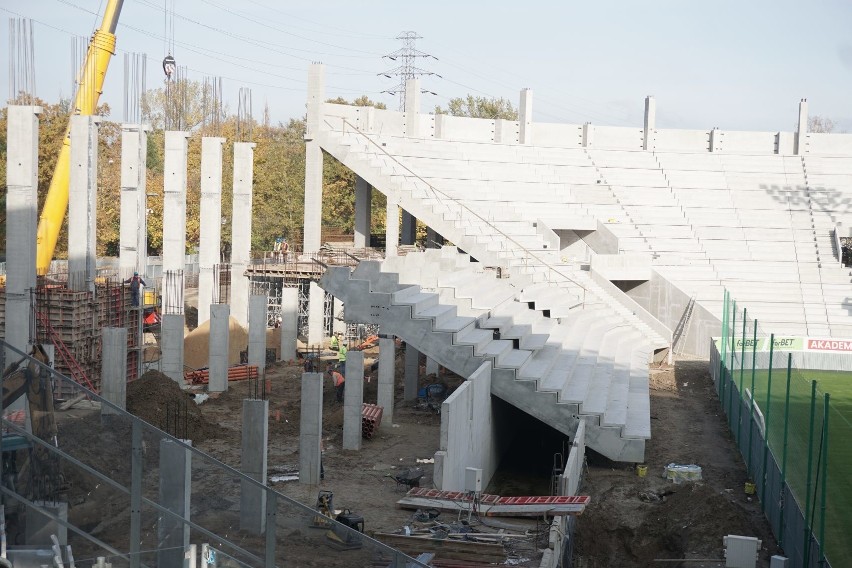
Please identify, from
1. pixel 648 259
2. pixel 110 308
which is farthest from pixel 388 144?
pixel 110 308

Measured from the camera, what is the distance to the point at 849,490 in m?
13.2

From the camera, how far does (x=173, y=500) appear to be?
826 cm

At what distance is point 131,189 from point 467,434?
1236 cm

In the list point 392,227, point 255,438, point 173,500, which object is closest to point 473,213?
point 392,227

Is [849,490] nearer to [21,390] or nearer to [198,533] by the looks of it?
[198,533]

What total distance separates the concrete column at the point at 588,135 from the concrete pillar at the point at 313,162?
13164 millimetres

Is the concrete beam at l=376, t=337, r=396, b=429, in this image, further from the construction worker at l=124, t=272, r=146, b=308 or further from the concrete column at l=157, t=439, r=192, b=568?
the concrete column at l=157, t=439, r=192, b=568

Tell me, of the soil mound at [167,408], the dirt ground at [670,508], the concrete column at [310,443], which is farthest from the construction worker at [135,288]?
the dirt ground at [670,508]

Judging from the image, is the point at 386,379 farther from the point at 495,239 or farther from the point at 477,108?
the point at 477,108

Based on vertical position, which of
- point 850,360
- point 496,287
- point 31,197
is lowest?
point 850,360

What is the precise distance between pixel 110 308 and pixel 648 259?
60.7 feet

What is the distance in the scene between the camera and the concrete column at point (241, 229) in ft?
98.3

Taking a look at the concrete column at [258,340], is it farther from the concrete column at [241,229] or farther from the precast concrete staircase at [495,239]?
the precast concrete staircase at [495,239]

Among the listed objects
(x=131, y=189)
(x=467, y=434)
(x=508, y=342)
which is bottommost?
(x=467, y=434)
